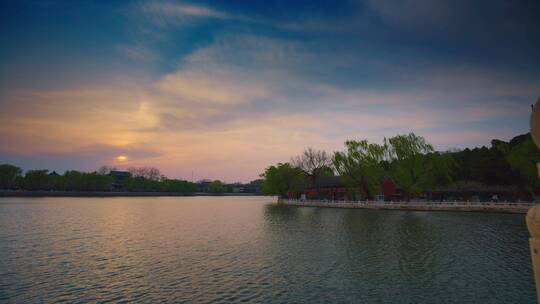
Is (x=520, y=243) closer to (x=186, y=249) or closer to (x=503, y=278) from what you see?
(x=503, y=278)

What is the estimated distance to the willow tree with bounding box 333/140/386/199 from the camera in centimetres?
6353

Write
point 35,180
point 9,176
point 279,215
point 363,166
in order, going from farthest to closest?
1. point 35,180
2. point 9,176
3. point 363,166
4. point 279,215

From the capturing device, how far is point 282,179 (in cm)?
9550

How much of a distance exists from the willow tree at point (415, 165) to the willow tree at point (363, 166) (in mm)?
3690

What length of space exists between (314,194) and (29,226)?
222 ft

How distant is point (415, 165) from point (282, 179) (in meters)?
43.5

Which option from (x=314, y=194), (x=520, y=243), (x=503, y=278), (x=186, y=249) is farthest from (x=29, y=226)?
(x=314, y=194)

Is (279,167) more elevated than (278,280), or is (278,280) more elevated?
(279,167)

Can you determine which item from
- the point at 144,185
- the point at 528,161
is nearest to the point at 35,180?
the point at 144,185

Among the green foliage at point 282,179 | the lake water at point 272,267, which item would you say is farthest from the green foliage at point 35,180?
the lake water at point 272,267

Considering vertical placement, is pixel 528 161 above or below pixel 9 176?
below

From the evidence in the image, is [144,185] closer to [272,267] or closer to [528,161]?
[528,161]

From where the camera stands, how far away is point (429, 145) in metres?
59.3

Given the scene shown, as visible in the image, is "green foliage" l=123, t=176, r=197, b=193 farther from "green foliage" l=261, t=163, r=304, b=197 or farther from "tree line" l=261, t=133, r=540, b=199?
"tree line" l=261, t=133, r=540, b=199
